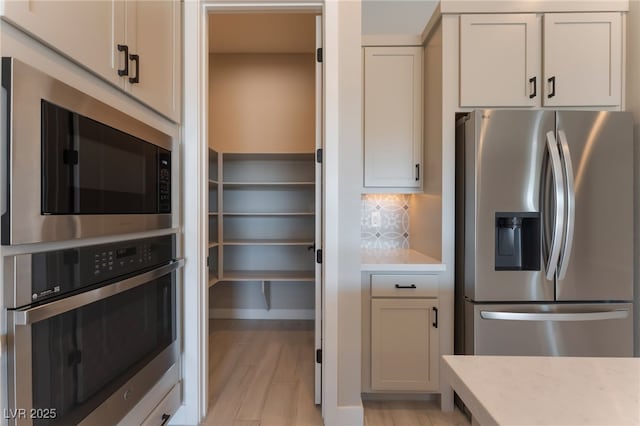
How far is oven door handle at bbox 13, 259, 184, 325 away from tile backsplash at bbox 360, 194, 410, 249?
5.56 ft

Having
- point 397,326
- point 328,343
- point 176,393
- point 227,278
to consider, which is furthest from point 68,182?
point 227,278

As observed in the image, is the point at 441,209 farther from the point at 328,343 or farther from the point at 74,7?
the point at 74,7

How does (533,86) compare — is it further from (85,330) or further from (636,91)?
(85,330)

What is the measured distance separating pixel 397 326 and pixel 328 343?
1.59ft

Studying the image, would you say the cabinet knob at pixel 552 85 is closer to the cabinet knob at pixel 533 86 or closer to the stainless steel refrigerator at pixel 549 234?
the cabinet knob at pixel 533 86

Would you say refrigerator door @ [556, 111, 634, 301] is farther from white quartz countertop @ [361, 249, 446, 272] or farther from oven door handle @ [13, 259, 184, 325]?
oven door handle @ [13, 259, 184, 325]

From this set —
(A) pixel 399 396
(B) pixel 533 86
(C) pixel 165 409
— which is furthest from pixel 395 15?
(C) pixel 165 409

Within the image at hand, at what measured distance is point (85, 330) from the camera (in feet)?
3.34

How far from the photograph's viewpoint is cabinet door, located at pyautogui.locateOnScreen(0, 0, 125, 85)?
0.85 meters

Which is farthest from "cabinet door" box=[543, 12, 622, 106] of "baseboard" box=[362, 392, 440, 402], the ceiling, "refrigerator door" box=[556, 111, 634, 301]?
"baseboard" box=[362, 392, 440, 402]

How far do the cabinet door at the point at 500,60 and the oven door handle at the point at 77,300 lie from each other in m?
1.98

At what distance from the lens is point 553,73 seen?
2018 mm

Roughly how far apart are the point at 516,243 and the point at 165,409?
203 centimetres

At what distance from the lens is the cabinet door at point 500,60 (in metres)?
2.01
